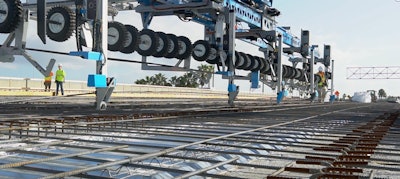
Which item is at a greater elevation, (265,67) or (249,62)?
(249,62)

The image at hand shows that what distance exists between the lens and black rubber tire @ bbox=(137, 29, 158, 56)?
45.6 feet

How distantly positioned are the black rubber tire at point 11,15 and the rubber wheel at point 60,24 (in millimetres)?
1084

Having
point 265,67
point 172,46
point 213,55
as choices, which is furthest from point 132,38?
point 265,67

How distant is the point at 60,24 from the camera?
10.4 metres

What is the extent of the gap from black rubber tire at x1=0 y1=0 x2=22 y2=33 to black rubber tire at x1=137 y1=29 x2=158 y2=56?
498 cm

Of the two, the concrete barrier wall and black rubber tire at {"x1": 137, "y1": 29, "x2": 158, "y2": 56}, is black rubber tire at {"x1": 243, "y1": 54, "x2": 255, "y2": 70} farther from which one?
black rubber tire at {"x1": 137, "y1": 29, "x2": 158, "y2": 56}

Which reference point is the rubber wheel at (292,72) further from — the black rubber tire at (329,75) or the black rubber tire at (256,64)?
the black rubber tire at (256,64)

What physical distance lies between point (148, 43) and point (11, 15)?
5.30 metres

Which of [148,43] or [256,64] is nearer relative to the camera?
[148,43]

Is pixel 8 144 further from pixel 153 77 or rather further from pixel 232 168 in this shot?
pixel 153 77

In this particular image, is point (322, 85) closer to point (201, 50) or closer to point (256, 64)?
point (256, 64)

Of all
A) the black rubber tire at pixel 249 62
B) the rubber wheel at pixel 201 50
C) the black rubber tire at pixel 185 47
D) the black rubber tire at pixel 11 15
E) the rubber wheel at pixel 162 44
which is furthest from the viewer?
the black rubber tire at pixel 249 62

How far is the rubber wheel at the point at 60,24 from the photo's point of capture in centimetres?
1025

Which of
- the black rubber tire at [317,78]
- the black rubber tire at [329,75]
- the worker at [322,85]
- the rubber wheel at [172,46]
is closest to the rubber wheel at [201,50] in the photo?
the rubber wheel at [172,46]
